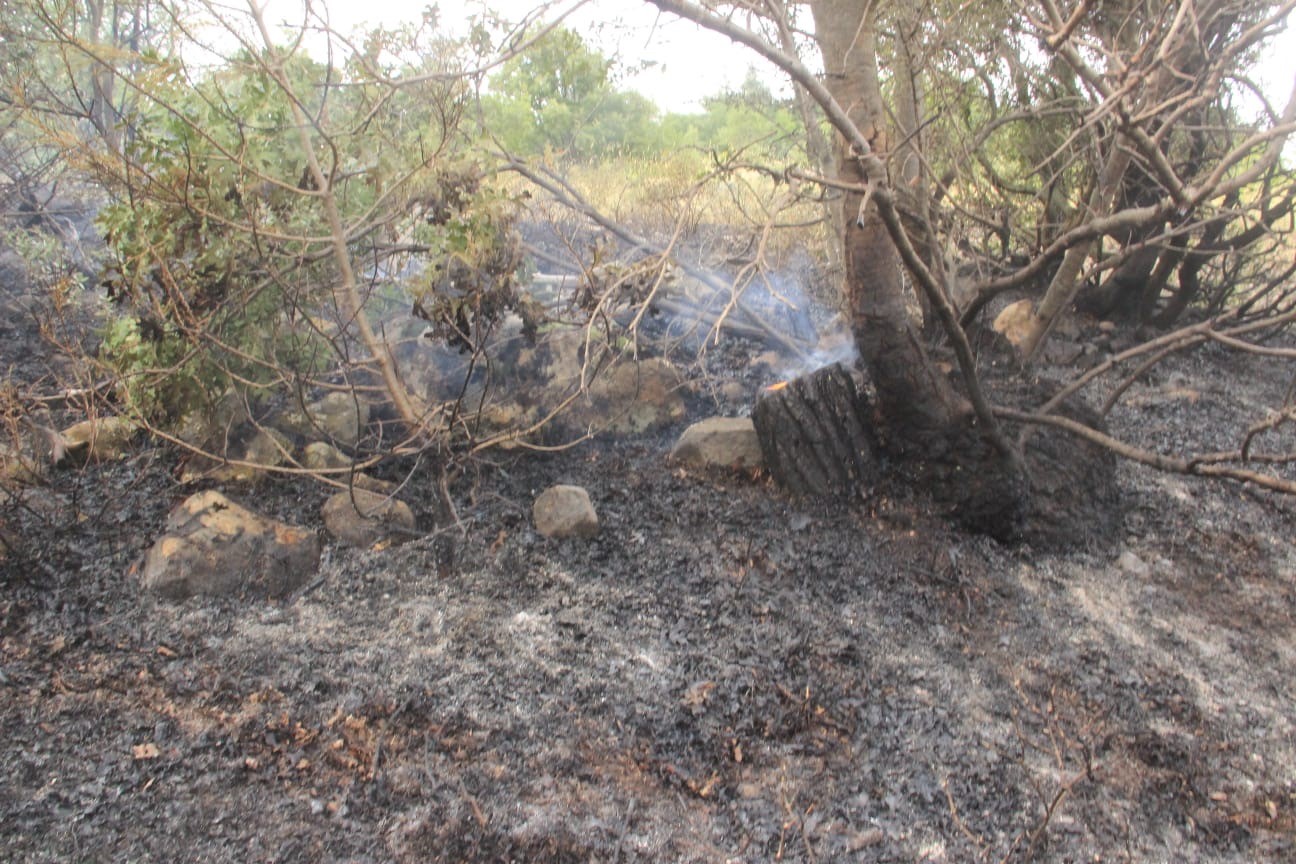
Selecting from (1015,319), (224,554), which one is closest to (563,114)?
(1015,319)

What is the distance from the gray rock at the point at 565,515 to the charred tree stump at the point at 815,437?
36.2 inches

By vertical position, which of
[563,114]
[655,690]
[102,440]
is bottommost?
[655,690]

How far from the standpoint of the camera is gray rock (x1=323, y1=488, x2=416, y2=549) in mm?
3408

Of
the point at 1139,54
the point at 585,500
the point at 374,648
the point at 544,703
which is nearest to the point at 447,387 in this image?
the point at 585,500

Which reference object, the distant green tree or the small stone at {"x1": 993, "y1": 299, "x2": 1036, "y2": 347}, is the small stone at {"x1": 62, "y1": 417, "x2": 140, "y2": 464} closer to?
the small stone at {"x1": 993, "y1": 299, "x2": 1036, "y2": 347}

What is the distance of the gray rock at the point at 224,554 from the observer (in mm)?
2941

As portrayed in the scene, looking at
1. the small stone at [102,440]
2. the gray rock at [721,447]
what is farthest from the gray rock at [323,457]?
the gray rock at [721,447]

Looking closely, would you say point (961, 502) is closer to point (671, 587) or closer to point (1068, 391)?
point (1068, 391)

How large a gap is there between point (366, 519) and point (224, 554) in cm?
56

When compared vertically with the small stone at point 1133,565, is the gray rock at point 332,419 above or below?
above

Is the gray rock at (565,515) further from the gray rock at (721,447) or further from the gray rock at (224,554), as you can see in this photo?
the gray rock at (224,554)

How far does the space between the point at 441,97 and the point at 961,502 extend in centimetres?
276

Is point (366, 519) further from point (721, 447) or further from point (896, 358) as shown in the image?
point (896, 358)

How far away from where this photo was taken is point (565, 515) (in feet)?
11.8
